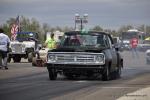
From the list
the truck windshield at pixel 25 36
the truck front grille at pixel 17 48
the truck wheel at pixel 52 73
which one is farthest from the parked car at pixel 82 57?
the truck windshield at pixel 25 36

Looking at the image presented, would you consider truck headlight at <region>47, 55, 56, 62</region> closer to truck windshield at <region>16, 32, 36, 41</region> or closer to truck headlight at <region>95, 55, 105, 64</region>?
truck headlight at <region>95, 55, 105, 64</region>

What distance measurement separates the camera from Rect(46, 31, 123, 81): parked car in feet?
64.4

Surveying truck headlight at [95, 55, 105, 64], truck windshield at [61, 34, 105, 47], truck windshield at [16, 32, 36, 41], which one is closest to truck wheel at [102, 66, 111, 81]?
truck headlight at [95, 55, 105, 64]

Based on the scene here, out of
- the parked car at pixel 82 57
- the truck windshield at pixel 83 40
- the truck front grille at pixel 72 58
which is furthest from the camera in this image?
the truck windshield at pixel 83 40

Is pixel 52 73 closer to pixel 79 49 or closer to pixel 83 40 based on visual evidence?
pixel 79 49

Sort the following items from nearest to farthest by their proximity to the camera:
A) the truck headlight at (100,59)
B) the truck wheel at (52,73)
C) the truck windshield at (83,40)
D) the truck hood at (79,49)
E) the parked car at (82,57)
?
the truck headlight at (100,59) → the parked car at (82,57) → the truck hood at (79,49) → the truck wheel at (52,73) → the truck windshield at (83,40)

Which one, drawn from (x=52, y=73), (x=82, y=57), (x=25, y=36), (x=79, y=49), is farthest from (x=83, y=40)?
(x=25, y=36)

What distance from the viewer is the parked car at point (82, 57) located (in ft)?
64.4

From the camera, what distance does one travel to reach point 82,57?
19.8m

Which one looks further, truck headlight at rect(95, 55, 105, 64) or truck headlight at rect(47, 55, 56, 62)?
truck headlight at rect(47, 55, 56, 62)

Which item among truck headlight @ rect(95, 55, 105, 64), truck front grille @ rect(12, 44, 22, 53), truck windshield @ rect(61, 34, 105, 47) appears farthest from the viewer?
truck front grille @ rect(12, 44, 22, 53)

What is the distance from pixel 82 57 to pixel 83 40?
123 centimetres

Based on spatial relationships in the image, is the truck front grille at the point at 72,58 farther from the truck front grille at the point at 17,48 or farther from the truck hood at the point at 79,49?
the truck front grille at the point at 17,48

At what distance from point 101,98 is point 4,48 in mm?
12787
